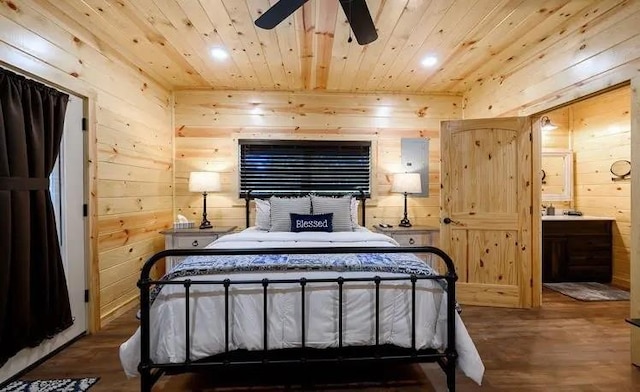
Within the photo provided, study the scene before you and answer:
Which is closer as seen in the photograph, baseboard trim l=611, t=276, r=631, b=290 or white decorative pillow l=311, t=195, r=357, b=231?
white decorative pillow l=311, t=195, r=357, b=231

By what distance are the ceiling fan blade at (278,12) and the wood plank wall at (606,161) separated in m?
3.85

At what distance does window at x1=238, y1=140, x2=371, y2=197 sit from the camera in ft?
13.5

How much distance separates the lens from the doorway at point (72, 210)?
96.0 inches

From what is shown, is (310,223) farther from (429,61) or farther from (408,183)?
(429,61)

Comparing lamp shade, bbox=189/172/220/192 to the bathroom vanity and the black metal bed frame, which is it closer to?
the black metal bed frame

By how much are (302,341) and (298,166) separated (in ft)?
8.67

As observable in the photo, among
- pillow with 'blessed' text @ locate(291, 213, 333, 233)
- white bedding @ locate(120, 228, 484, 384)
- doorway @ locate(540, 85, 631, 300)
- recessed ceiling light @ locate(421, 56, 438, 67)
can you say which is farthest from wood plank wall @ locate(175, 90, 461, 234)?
white bedding @ locate(120, 228, 484, 384)

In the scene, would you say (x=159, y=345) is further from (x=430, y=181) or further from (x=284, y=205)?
(x=430, y=181)

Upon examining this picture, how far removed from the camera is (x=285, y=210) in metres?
3.47

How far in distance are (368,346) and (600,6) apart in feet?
9.40

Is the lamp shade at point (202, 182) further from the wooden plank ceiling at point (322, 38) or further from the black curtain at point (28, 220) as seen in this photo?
the black curtain at point (28, 220)

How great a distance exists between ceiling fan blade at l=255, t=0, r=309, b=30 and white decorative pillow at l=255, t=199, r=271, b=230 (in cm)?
204

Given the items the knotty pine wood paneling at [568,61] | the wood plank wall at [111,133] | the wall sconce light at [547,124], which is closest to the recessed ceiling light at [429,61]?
the knotty pine wood paneling at [568,61]

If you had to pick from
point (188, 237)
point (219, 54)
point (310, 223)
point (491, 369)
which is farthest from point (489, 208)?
point (188, 237)
